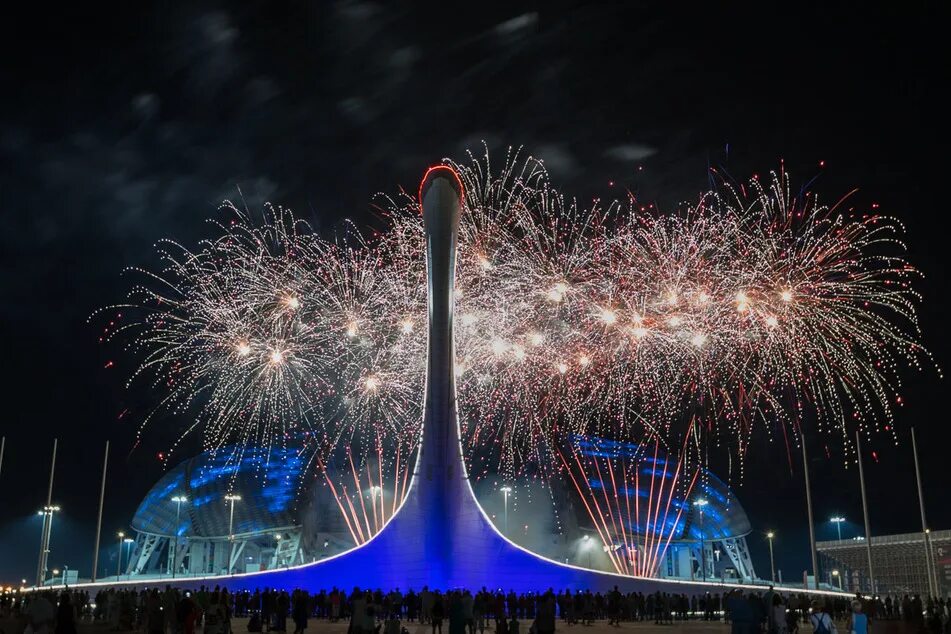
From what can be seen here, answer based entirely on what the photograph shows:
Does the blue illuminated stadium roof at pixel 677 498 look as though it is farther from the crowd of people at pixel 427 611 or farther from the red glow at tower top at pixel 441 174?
the red glow at tower top at pixel 441 174

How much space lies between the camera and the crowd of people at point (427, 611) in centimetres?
1488

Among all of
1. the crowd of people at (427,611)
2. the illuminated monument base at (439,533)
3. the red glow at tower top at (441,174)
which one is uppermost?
the red glow at tower top at (441,174)

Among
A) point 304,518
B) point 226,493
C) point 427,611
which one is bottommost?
point 427,611

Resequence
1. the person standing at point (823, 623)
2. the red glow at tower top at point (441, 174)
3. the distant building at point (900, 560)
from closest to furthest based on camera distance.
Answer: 1. the person standing at point (823, 623)
2. the red glow at tower top at point (441, 174)
3. the distant building at point (900, 560)

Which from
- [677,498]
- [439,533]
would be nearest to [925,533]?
[439,533]

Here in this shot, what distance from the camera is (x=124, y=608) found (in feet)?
89.7

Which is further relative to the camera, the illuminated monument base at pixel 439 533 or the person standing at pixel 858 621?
the illuminated monument base at pixel 439 533

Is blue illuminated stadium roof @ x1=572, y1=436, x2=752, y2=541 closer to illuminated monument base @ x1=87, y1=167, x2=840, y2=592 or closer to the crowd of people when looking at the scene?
the crowd of people

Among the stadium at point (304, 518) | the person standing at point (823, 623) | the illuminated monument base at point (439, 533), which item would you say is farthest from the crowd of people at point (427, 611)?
the stadium at point (304, 518)

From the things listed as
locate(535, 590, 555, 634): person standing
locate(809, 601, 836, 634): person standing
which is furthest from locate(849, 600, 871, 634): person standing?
locate(535, 590, 555, 634): person standing

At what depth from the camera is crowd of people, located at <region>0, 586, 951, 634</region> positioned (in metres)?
14.9

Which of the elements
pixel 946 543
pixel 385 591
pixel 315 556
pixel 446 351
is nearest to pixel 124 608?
pixel 385 591

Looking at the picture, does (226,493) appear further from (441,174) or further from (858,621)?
(858,621)

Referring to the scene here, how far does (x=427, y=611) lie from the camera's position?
29672 millimetres
